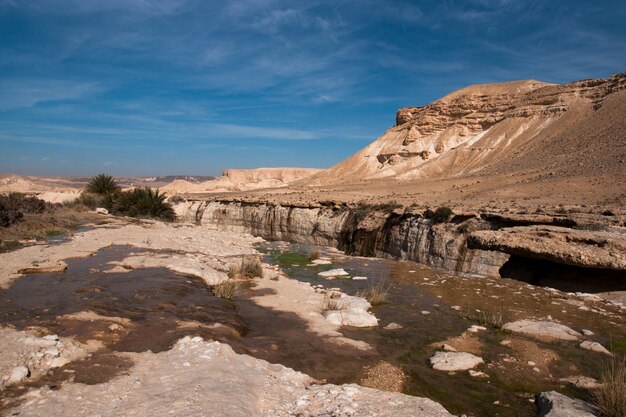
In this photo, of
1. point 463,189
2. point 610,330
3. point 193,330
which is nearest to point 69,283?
point 193,330

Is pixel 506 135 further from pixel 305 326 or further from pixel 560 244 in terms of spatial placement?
pixel 305 326

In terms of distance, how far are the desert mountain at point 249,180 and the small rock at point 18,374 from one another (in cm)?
6676

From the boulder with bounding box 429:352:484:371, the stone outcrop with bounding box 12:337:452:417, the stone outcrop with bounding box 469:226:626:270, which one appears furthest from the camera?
the stone outcrop with bounding box 469:226:626:270

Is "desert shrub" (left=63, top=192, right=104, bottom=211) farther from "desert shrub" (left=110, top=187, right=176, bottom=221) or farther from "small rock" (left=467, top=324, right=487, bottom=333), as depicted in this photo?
"small rock" (left=467, top=324, right=487, bottom=333)

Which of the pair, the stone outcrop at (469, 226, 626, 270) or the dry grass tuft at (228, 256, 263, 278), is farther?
the dry grass tuft at (228, 256, 263, 278)

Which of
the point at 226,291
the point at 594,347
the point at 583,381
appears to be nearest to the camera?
the point at 583,381

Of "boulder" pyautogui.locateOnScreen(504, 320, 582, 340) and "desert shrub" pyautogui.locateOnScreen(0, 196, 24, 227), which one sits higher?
"desert shrub" pyautogui.locateOnScreen(0, 196, 24, 227)

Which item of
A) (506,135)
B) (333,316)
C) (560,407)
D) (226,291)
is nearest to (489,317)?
(333,316)

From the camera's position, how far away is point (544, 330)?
6.84 metres

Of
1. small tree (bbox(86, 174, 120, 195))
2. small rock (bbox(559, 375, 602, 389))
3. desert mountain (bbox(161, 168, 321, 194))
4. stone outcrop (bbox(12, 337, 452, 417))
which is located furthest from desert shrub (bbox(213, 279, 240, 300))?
desert mountain (bbox(161, 168, 321, 194))

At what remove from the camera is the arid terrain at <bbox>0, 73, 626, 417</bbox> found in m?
4.07

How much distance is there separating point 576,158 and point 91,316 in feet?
108

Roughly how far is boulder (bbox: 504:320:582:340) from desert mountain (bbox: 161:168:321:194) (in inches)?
2547

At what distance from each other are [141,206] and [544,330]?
24.8 metres
